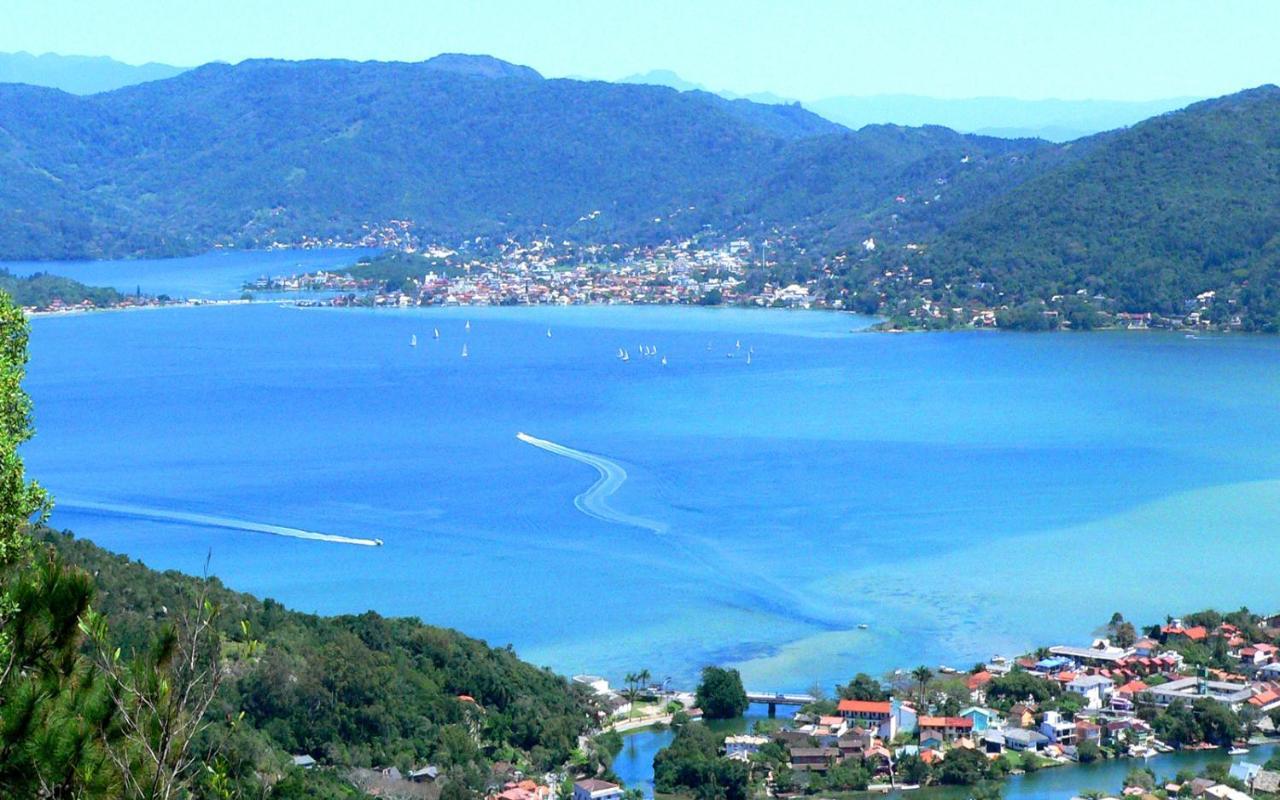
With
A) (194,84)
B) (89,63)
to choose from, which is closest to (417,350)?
(194,84)

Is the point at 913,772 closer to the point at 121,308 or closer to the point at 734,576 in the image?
the point at 734,576

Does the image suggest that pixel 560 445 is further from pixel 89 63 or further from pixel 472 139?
pixel 89 63

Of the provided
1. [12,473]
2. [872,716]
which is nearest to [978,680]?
[872,716]

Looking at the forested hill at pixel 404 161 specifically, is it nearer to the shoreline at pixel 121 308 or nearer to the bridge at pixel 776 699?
the shoreline at pixel 121 308

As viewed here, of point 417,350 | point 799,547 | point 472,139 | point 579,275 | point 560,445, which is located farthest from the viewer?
point 472,139

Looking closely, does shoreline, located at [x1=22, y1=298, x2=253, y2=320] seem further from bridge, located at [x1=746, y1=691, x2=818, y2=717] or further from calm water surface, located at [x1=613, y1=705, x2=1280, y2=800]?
calm water surface, located at [x1=613, y1=705, x2=1280, y2=800]

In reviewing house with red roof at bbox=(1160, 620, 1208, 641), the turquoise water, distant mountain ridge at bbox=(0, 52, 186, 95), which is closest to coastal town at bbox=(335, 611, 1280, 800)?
house with red roof at bbox=(1160, 620, 1208, 641)

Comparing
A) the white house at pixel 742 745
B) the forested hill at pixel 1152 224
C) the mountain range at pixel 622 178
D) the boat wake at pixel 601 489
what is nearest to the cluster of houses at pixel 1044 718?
the white house at pixel 742 745
